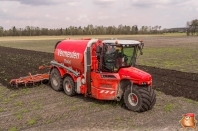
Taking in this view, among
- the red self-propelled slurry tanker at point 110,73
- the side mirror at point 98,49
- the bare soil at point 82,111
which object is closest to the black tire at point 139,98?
the red self-propelled slurry tanker at point 110,73

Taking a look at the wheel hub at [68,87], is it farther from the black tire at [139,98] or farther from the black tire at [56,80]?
the black tire at [139,98]

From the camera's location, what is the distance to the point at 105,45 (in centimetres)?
870

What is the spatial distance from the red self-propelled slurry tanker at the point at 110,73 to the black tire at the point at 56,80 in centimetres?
77

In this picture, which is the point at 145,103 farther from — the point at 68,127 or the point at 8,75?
the point at 8,75

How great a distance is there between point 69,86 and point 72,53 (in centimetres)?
145

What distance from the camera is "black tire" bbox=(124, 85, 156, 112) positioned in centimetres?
797

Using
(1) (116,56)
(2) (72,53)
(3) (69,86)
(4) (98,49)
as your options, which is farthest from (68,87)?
(1) (116,56)

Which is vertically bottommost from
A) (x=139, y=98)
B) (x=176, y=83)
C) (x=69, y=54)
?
(x=176, y=83)

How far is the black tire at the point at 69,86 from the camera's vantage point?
1018cm

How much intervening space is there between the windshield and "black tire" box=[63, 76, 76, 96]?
199cm

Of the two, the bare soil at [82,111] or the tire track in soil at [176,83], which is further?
the tire track in soil at [176,83]

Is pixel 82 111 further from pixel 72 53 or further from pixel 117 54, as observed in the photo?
pixel 72 53

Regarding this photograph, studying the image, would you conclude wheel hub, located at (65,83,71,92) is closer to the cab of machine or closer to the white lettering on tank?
the white lettering on tank

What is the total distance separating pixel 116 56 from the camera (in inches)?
336
